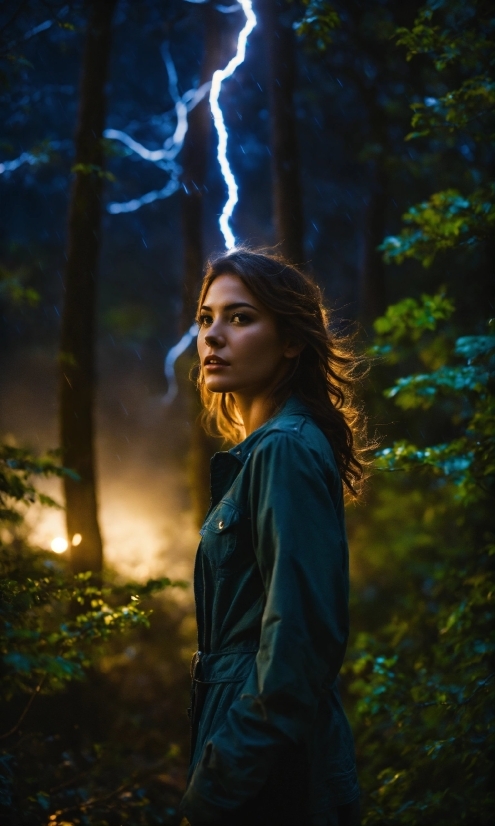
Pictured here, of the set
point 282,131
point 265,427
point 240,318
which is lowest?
point 265,427

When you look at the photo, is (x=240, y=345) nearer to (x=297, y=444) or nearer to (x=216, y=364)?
(x=216, y=364)

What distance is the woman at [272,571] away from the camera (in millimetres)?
1475

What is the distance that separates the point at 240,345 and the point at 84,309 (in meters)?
3.56

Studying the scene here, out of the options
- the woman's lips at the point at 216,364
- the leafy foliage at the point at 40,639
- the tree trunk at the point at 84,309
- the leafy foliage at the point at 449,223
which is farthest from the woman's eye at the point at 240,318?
the tree trunk at the point at 84,309

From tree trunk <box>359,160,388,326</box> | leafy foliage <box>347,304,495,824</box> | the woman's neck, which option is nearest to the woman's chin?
the woman's neck

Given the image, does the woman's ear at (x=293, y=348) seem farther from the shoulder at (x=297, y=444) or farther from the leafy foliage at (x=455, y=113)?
the leafy foliage at (x=455, y=113)

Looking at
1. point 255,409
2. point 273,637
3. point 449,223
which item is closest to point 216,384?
point 255,409

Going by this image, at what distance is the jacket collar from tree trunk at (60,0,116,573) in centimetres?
342

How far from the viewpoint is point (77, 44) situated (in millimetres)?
9617

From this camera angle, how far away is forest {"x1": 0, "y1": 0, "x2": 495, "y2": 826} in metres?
3.50

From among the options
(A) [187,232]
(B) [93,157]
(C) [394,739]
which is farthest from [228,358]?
(A) [187,232]

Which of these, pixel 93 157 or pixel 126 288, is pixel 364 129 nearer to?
pixel 93 157

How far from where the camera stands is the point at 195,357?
16.3ft

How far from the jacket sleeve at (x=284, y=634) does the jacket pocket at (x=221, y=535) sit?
14 centimetres
